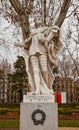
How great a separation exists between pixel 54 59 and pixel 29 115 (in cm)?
197

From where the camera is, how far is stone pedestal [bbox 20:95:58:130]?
9555 mm

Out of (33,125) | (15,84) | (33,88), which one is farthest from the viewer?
(15,84)

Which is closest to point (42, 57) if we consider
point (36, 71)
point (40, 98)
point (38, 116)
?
point (36, 71)

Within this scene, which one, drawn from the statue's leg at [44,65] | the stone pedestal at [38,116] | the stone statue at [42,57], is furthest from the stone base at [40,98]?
the statue's leg at [44,65]

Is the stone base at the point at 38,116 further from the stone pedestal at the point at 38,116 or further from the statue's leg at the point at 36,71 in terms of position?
the statue's leg at the point at 36,71

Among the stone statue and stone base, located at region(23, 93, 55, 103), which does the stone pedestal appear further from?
the stone statue

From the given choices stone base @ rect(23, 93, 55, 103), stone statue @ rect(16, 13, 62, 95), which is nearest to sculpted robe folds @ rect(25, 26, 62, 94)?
stone statue @ rect(16, 13, 62, 95)

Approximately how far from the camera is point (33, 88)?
10234 millimetres

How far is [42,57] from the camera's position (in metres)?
10.2

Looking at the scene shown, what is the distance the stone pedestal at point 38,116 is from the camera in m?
9.55

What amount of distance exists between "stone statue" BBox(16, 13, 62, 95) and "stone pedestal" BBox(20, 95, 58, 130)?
55 centimetres

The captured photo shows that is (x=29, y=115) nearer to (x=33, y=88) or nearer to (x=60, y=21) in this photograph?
(x=33, y=88)

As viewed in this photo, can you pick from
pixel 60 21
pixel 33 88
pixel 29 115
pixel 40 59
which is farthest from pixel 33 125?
pixel 60 21

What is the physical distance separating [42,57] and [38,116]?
1.85 metres
